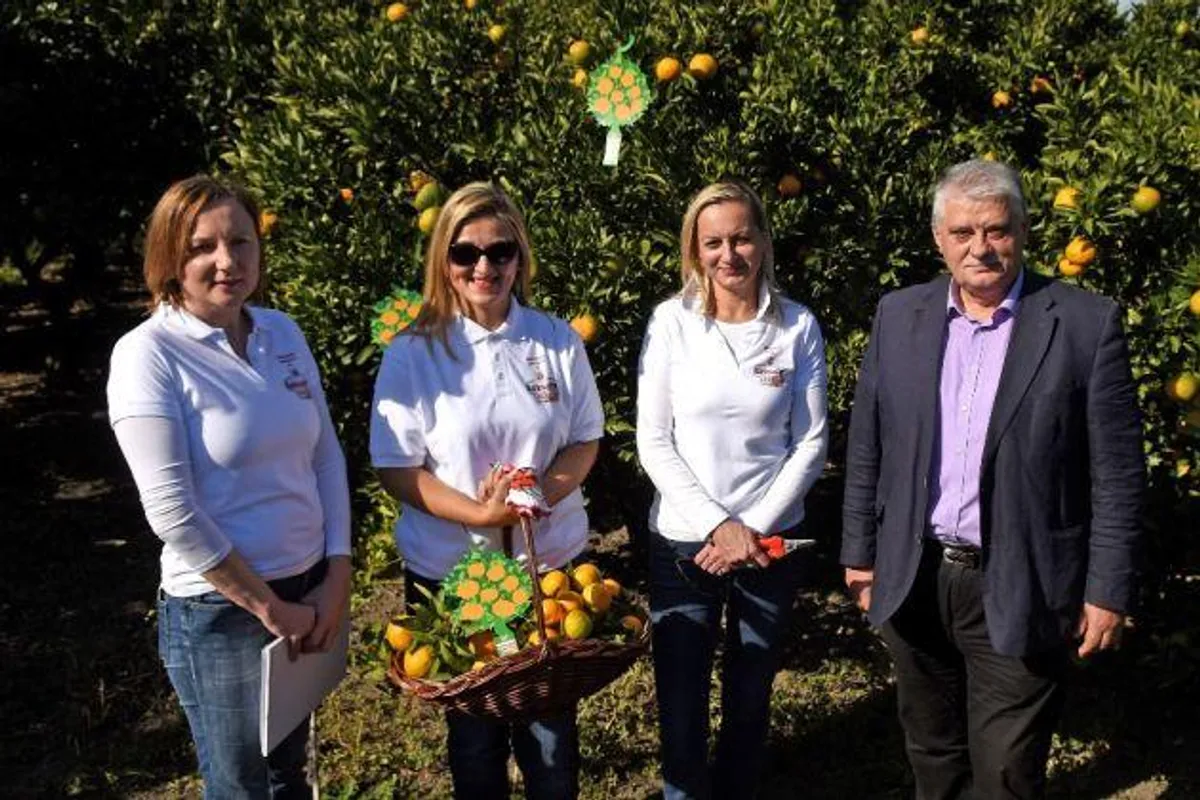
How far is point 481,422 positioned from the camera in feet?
8.89

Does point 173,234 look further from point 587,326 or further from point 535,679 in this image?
point 587,326

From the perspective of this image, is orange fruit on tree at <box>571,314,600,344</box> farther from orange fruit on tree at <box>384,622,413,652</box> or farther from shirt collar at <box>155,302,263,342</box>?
shirt collar at <box>155,302,263,342</box>

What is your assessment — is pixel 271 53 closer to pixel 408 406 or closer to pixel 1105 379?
pixel 408 406

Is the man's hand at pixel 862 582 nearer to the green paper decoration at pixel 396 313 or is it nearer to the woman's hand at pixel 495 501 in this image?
the woman's hand at pixel 495 501

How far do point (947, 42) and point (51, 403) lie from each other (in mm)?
6418

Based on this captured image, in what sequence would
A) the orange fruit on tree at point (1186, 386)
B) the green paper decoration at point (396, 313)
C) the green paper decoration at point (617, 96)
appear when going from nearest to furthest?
the green paper decoration at point (396, 313) < the orange fruit on tree at point (1186, 386) < the green paper decoration at point (617, 96)

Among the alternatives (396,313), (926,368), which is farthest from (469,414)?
(926,368)

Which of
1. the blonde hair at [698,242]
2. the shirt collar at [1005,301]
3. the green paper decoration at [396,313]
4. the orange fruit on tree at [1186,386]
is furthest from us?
the orange fruit on tree at [1186,386]

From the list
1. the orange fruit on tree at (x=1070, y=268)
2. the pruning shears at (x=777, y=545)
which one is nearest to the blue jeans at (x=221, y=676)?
the pruning shears at (x=777, y=545)

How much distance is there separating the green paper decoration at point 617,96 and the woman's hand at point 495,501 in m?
1.21

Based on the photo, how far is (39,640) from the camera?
16.6 ft

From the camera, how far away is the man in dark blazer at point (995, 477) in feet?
8.19

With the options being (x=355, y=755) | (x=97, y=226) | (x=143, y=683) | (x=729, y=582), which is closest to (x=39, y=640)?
(x=143, y=683)

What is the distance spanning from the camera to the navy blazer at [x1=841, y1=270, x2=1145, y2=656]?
2486 mm
